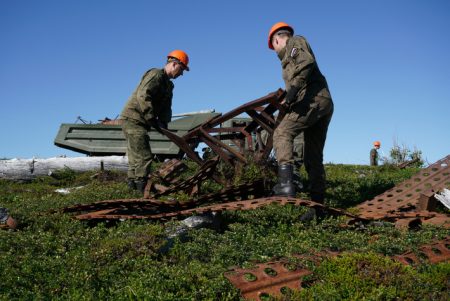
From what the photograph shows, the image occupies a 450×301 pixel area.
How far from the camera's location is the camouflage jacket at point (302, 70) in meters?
7.12

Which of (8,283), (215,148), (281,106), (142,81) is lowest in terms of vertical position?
(8,283)

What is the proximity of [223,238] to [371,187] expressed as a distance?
5.39m

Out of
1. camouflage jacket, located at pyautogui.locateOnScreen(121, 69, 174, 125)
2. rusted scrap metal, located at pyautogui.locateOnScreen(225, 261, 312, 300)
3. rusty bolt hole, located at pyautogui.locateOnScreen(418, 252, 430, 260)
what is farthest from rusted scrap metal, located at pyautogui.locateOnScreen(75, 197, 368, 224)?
camouflage jacket, located at pyautogui.locateOnScreen(121, 69, 174, 125)

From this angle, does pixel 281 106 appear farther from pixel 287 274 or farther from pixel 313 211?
pixel 287 274

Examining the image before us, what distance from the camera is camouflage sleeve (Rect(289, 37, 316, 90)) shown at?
7098 millimetres

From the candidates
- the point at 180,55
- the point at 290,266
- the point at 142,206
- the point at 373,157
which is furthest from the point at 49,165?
the point at 373,157

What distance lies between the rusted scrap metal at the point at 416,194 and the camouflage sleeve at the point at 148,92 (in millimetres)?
3937

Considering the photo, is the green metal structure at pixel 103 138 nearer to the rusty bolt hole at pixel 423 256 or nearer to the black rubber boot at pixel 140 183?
the black rubber boot at pixel 140 183

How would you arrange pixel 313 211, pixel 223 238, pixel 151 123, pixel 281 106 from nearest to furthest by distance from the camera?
1. pixel 223 238
2. pixel 313 211
3. pixel 281 106
4. pixel 151 123

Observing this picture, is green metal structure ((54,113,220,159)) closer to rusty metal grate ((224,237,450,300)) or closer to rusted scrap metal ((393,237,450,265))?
rusted scrap metal ((393,237,450,265))

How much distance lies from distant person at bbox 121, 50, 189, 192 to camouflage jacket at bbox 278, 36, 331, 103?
2.76 m

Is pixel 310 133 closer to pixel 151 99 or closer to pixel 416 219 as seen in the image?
pixel 416 219

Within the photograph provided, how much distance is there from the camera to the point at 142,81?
31.7ft

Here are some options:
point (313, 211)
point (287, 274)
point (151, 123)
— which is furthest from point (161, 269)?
point (151, 123)
